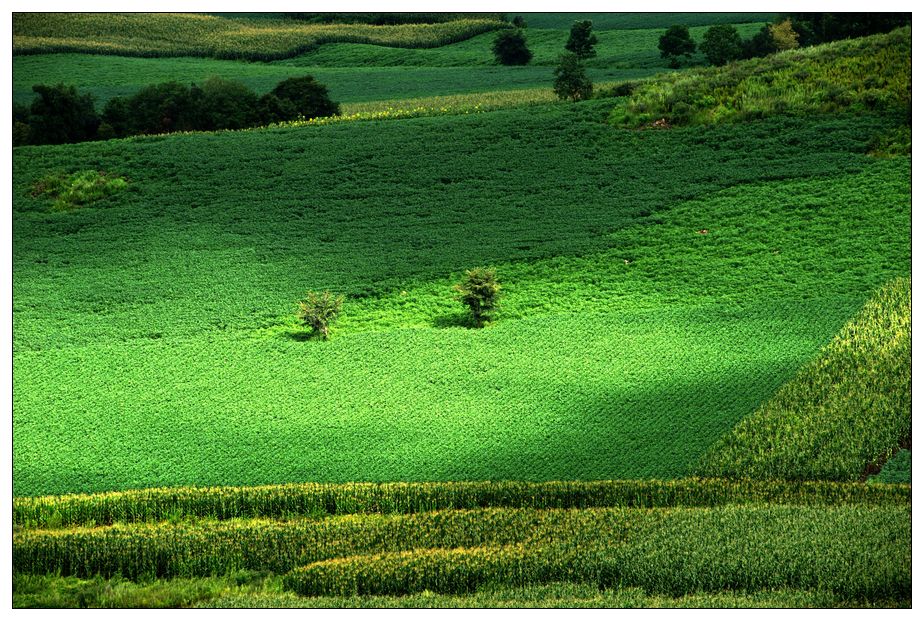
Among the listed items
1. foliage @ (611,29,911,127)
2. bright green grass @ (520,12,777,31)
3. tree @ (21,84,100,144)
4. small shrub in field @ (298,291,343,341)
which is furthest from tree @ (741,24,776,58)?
tree @ (21,84,100,144)

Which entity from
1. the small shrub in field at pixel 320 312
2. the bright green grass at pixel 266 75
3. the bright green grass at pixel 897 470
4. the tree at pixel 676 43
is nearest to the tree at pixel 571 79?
the bright green grass at pixel 266 75

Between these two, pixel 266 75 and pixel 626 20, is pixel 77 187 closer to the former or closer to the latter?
pixel 266 75

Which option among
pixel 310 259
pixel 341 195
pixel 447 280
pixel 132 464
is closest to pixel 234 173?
pixel 341 195

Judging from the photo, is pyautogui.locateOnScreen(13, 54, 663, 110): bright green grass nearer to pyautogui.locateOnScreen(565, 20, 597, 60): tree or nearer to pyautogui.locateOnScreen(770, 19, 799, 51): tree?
pyautogui.locateOnScreen(565, 20, 597, 60): tree

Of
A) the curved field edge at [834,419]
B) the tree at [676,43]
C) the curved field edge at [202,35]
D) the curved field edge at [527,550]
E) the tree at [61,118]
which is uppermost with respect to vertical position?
the curved field edge at [202,35]

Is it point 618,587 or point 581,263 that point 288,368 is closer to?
point 581,263

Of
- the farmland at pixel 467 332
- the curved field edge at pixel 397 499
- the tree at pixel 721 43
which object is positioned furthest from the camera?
the tree at pixel 721 43

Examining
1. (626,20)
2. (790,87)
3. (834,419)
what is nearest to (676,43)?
(626,20)

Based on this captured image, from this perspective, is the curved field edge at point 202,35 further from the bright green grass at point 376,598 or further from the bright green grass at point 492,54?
the bright green grass at point 376,598
